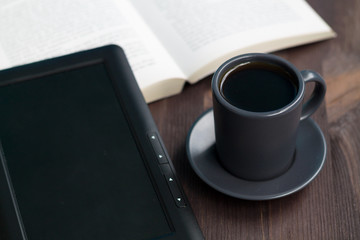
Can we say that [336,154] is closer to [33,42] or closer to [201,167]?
[201,167]

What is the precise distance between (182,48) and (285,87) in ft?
0.77

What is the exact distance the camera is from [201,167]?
0.48 m

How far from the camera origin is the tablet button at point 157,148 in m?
0.46

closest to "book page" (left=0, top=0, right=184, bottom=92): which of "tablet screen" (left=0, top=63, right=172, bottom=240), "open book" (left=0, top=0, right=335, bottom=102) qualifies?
"open book" (left=0, top=0, right=335, bottom=102)

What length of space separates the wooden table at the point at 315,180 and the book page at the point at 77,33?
0.20ft

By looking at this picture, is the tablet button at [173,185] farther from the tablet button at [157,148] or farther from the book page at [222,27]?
the book page at [222,27]

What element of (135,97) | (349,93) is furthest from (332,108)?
(135,97)

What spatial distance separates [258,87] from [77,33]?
0.33m

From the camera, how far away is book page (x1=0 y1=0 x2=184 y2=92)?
2.00 feet

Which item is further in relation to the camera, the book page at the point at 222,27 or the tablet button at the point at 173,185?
the book page at the point at 222,27

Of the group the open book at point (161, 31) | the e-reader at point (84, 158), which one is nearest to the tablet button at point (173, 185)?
the e-reader at point (84, 158)

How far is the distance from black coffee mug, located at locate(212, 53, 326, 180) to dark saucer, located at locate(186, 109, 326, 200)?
13 millimetres

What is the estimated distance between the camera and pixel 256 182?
1.51 feet

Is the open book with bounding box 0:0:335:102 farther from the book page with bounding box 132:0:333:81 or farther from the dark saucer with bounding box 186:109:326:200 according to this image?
the dark saucer with bounding box 186:109:326:200
